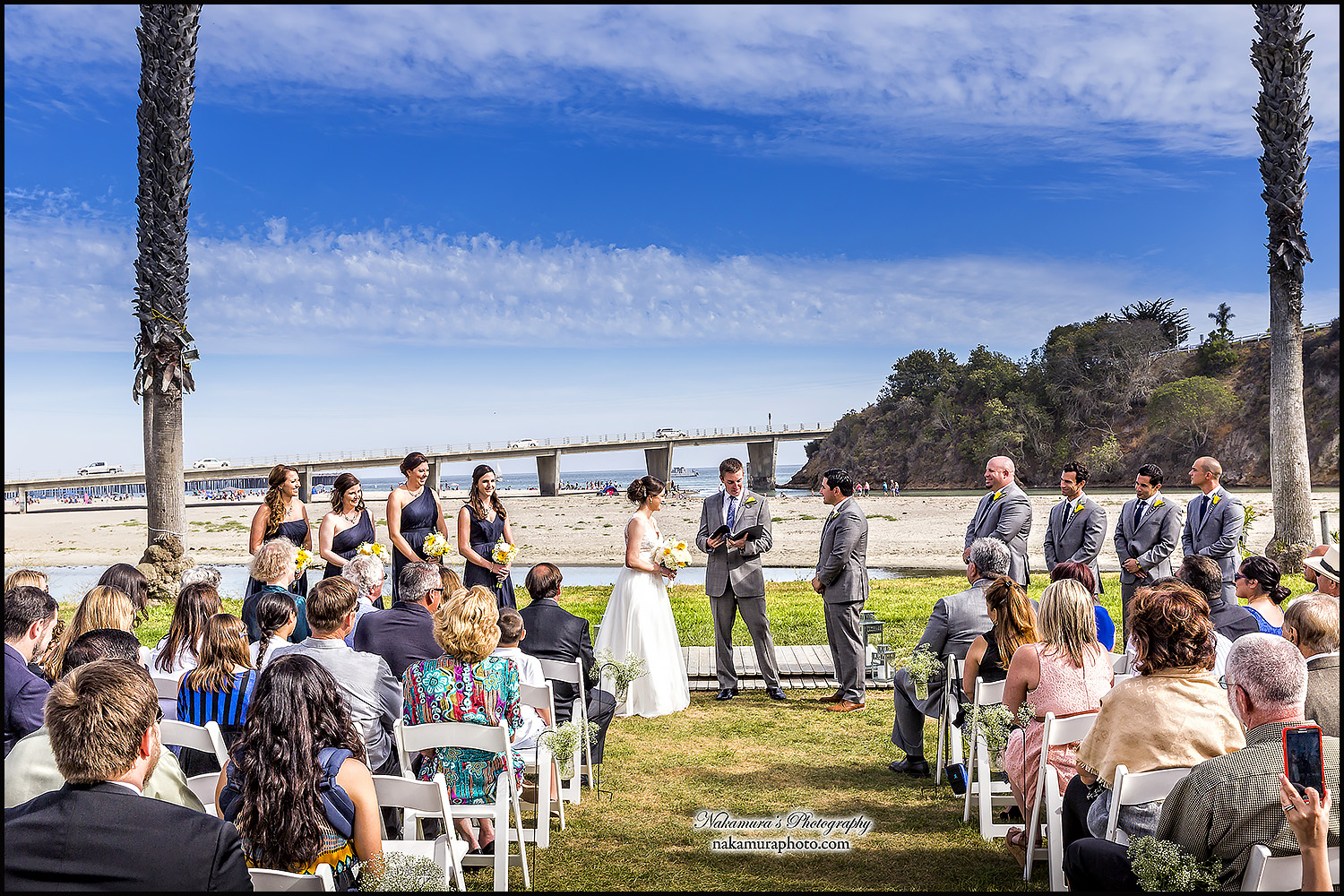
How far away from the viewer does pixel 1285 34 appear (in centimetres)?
1402

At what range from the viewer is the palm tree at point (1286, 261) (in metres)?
14.1

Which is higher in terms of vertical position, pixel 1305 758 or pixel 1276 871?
pixel 1305 758

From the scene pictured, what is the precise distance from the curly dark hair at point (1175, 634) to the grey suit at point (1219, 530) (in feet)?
16.6

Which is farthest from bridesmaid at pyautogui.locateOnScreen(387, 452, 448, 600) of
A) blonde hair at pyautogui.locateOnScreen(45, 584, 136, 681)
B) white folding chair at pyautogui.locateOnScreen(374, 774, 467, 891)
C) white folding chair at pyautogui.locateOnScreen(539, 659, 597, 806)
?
white folding chair at pyautogui.locateOnScreen(374, 774, 467, 891)

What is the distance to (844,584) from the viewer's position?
7.61 meters

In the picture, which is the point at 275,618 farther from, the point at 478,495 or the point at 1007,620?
the point at 1007,620

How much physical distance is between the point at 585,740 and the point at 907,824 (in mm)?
1981

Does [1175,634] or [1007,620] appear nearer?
[1175,634]

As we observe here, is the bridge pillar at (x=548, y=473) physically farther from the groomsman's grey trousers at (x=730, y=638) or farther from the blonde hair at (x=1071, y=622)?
the blonde hair at (x=1071, y=622)

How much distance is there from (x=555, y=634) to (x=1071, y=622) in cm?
308

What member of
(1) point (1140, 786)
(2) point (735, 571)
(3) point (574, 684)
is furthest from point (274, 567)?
(1) point (1140, 786)

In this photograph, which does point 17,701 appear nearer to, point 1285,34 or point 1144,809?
point 1144,809

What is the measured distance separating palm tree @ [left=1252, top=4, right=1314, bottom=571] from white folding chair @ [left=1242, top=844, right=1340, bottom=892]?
45.6 feet

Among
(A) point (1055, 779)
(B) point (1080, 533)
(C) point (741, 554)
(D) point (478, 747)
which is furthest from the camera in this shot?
(B) point (1080, 533)
